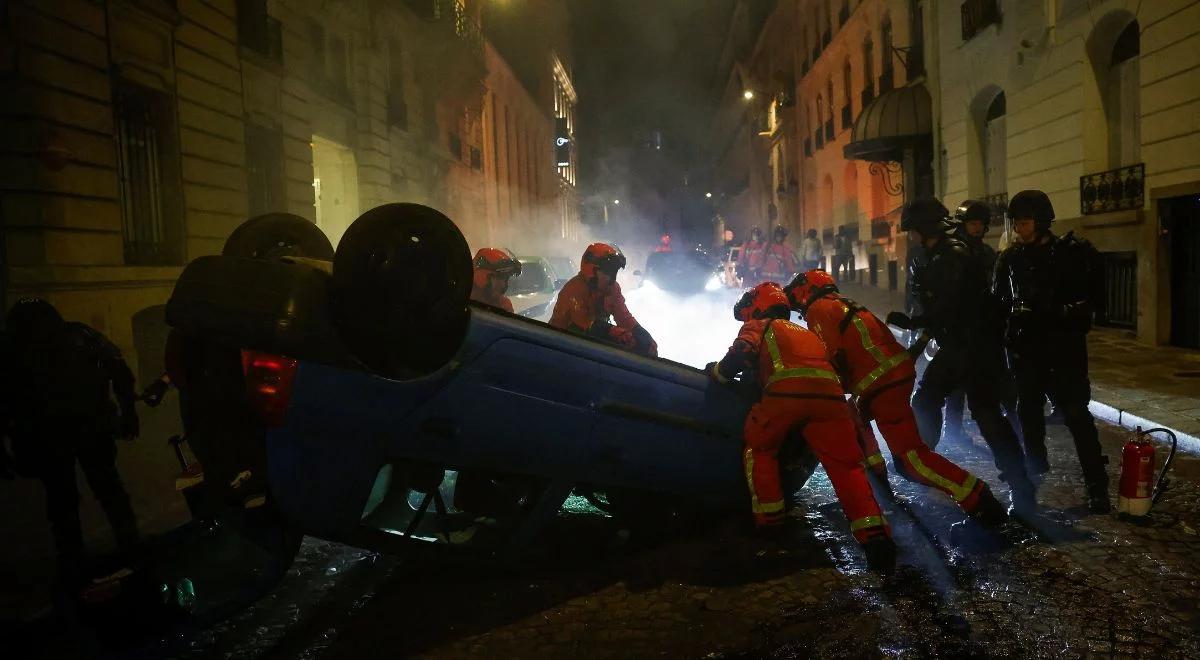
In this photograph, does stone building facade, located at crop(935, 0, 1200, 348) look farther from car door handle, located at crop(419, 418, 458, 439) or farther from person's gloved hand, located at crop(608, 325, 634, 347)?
car door handle, located at crop(419, 418, 458, 439)

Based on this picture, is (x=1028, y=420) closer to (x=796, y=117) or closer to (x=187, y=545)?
(x=187, y=545)

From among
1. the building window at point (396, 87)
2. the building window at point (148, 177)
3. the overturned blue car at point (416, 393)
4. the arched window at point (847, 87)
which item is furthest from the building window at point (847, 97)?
the overturned blue car at point (416, 393)

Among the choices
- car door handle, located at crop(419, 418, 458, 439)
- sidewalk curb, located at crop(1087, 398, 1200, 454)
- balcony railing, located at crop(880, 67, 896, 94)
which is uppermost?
balcony railing, located at crop(880, 67, 896, 94)

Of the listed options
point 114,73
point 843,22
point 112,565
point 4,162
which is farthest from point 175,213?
point 843,22

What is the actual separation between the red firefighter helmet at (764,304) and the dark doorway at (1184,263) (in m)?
8.60

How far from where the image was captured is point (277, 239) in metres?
3.59

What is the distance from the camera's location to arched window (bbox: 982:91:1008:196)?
15852mm

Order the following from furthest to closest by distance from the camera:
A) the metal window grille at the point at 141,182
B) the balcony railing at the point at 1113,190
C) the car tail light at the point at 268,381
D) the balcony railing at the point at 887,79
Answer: the balcony railing at the point at 887,79 < the balcony railing at the point at 1113,190 < the metal window grille at the point at 141,182 < the car tail light at the point at 268,381

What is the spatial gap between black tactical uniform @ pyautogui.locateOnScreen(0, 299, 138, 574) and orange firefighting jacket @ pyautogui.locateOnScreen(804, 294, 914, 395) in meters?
3.70

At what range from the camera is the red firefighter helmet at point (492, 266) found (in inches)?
258

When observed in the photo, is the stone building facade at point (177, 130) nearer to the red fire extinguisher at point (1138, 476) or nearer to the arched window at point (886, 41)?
the red fire extinguisher at point (1138, 476)

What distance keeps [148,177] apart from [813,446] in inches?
380

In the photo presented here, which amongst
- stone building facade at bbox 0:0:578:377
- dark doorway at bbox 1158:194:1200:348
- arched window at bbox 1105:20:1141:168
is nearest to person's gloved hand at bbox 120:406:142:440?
stone building facade at bbox 0:0:578:377

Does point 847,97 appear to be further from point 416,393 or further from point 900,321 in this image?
point 416,393
